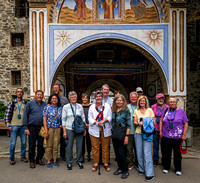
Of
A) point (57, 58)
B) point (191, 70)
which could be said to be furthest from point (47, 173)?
point (191, 70)

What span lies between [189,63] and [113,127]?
9384 mm

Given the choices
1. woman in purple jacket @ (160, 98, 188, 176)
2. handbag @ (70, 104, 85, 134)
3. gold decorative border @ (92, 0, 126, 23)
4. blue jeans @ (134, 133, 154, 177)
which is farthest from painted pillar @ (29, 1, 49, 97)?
woman in purple jacket @ (160, 98, 188, 176)

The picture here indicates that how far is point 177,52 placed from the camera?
731cm

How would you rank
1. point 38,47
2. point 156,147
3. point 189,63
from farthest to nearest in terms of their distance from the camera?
point 189,63 < point 38,47 < point 156,147

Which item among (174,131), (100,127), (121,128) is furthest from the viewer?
(100,127)

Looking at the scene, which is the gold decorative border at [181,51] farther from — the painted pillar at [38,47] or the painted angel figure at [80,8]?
the painted pillar at [38,47]

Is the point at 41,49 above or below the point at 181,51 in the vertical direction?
above

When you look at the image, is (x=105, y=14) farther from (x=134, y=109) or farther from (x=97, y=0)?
(x=134, y=109)

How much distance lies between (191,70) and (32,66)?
8.87 m

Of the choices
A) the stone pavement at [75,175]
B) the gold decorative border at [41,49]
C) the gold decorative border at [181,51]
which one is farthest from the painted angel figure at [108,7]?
the stone pavement at [75,175]

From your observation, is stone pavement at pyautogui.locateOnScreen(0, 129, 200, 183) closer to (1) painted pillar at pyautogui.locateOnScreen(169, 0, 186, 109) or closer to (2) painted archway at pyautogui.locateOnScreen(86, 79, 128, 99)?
(1) painted pillar at pyautogui.locateOnScreen(169, 0, 186, 109)

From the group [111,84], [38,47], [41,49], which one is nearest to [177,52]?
[41,49]

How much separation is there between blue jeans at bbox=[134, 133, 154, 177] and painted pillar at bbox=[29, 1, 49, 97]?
Answer: 15.2ft

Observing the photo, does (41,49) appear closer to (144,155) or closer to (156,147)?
(156,147)
